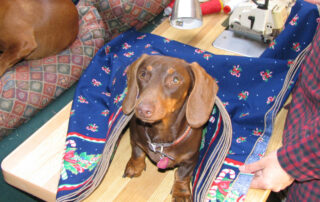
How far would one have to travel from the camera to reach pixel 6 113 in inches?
64.0

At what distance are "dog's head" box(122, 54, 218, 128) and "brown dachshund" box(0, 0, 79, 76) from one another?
3.01ft

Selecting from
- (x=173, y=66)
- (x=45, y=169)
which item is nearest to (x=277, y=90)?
(x=173, y=66)

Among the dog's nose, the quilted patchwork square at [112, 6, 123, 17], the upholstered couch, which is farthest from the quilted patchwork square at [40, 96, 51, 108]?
the dog's nose

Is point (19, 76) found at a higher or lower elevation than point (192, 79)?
lower

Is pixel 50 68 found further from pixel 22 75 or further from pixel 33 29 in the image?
pixel 33 29

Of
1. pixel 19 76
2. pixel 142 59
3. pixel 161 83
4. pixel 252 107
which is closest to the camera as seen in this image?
pixel 161 83

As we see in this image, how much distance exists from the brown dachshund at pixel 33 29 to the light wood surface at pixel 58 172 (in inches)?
25.8

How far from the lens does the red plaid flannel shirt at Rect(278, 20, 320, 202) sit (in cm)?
97

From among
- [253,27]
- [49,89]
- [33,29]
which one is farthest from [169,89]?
[33,29]

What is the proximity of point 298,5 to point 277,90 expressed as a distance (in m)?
0.42

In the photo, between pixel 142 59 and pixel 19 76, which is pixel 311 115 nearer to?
pixel 142 59

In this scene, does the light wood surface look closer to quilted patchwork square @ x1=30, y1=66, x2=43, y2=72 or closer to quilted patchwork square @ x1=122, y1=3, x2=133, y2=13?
quilted patchwork square @ x1=30, y1=66, x2=43, y2=72

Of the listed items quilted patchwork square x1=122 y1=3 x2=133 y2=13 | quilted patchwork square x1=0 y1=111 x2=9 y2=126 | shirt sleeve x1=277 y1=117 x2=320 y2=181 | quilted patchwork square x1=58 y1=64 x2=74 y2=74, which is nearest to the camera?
shirt sleeve x1=277 y1=117 x2=320 y2=181

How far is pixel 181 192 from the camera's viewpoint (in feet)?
4.00
